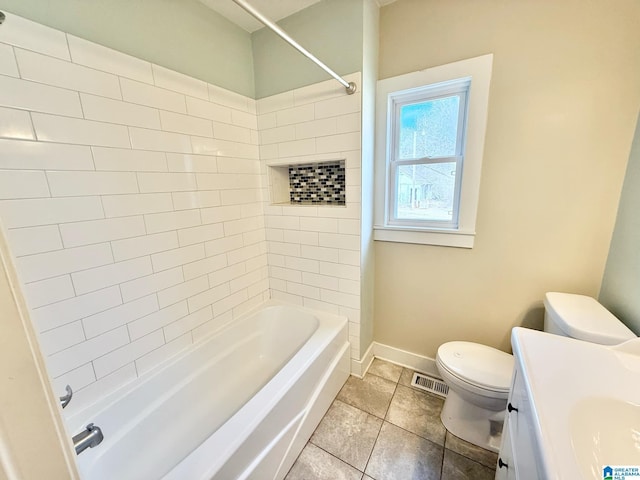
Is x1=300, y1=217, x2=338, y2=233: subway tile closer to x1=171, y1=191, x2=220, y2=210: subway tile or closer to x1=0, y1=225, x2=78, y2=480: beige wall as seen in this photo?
x1=171, y1=191, x2=220, y2=210: subway tile

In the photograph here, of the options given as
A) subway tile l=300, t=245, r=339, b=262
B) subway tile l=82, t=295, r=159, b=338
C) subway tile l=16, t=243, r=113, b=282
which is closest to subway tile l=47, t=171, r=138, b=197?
subway tile l=16, t=243, r=113, b=282

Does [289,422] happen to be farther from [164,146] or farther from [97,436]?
[164,146]

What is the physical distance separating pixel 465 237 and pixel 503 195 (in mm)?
308

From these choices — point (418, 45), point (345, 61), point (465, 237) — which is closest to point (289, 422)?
point (465, 237)

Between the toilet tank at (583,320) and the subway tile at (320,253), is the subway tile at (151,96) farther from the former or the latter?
the toilet tank at (583,320)

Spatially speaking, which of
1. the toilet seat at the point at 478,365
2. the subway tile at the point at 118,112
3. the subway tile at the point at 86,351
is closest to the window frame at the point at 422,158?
the toilet seat at the point at 478,365

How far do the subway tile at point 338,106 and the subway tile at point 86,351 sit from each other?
64.8 inches

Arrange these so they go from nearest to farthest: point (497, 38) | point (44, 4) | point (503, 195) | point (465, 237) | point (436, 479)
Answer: point (44, 4) < point (436, 479) < point (497, 38) < point (503, 195) < point (465, 237)

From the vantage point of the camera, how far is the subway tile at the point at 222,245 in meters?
1.63

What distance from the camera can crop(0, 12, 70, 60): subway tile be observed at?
2.91 feet

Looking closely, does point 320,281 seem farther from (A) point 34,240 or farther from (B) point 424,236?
(A) point 34,240

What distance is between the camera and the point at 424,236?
1.69 m

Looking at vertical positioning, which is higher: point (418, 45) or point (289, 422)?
point (418, 45)

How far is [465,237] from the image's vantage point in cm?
157
